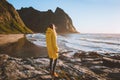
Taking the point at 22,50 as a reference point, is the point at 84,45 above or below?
below

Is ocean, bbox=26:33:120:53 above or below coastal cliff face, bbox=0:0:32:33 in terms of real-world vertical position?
below

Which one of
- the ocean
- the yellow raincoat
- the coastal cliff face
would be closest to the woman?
the yellow raincoat

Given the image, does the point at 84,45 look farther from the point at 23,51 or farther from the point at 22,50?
the point at 23,51

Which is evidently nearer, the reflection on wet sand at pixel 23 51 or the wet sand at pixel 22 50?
the reflection on wet sand at pixel 23 51

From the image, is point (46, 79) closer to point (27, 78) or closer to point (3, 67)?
point (27, 78)

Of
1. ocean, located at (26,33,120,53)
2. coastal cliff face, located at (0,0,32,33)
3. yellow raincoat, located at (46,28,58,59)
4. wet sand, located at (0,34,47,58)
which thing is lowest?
ocean, located at (26,33,120,53)

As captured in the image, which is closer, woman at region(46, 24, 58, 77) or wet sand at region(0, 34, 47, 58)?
woman at region(46, 24, 58, 77)

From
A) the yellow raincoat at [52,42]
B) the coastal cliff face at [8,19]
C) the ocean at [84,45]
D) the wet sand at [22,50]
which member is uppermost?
the coastal cliff face at [8,19]

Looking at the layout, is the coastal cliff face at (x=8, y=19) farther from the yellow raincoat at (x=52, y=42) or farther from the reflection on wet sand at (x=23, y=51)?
the yellow raincoat at (x=52, y=42)

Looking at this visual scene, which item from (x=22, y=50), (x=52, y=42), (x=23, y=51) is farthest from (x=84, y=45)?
(x=52, y=42)

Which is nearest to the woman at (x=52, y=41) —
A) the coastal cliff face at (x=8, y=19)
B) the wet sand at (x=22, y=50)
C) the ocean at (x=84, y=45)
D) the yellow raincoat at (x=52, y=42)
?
the yellow raincoat at (x=52, y=42)

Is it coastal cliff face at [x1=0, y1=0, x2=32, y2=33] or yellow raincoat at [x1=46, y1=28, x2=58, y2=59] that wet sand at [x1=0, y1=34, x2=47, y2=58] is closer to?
yellow raincoat at [x1=46, y1=28, x2=58, y2=59]

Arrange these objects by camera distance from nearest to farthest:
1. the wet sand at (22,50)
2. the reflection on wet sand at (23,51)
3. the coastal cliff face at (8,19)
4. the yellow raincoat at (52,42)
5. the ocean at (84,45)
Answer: the yellow raincoat at (52,42), the reflection on wet sand at (23,51), the wet sand at (22,50), the ocean at (84,45), the coastal cliff face at (8,19)

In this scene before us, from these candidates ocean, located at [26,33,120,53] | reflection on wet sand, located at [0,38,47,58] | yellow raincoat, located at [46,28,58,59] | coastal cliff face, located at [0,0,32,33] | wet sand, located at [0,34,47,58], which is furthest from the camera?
coastal cliff face, located at [0,0,32,33]
